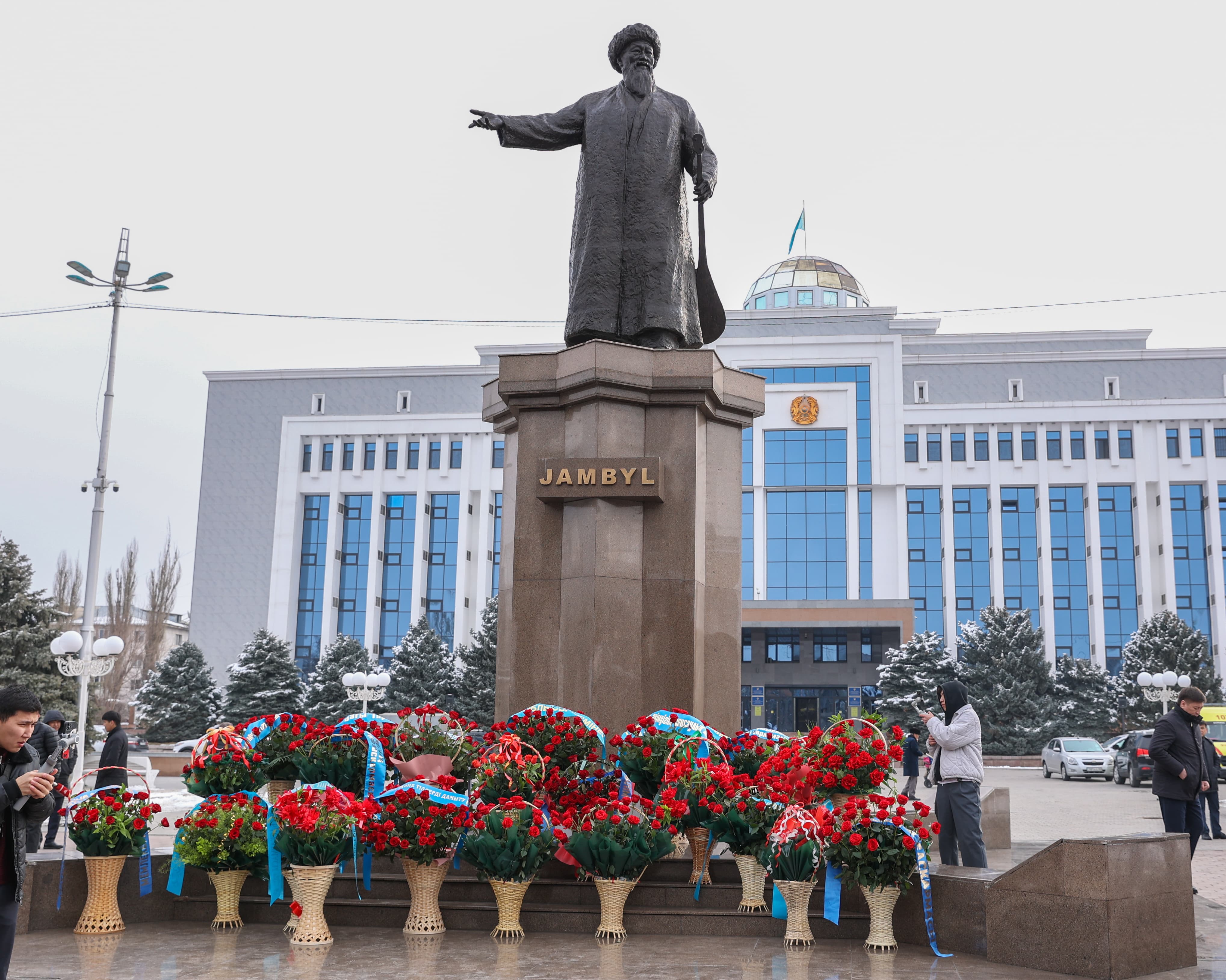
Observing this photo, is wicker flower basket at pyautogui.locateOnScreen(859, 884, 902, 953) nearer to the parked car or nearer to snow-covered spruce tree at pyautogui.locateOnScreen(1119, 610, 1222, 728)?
the parked car

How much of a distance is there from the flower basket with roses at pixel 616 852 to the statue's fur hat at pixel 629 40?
675 centimetres

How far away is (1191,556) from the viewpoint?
58031 millimetres

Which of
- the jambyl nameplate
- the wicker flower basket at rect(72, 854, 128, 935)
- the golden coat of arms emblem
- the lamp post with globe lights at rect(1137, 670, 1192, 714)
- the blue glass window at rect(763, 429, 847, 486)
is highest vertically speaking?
the golden coat of arms emblem

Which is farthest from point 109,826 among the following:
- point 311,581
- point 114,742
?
point 311,581

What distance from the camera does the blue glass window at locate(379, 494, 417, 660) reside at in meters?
64.4

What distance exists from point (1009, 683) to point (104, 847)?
44.8 m

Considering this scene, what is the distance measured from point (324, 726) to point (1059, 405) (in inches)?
2281

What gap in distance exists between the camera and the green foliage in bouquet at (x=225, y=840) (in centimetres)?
701

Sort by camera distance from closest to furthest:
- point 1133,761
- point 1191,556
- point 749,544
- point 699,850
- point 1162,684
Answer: point 699,850 < point 1162,684 < point 1133,761 < point 1191,556 < point 749,544

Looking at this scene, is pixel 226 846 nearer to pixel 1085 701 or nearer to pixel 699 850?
pixel 699 850

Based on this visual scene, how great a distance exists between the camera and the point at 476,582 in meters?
65.1

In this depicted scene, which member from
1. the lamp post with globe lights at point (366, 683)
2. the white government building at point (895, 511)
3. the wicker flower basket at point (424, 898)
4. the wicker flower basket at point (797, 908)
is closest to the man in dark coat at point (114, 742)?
the wicker flower basket at point (424, 898)

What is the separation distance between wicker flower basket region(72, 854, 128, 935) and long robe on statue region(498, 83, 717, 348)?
549cm

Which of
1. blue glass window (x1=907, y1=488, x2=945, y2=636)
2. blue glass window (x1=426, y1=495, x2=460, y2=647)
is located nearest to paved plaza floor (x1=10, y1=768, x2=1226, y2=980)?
blue glass window (x1=907, y1=488, x2=945, y2=636)
